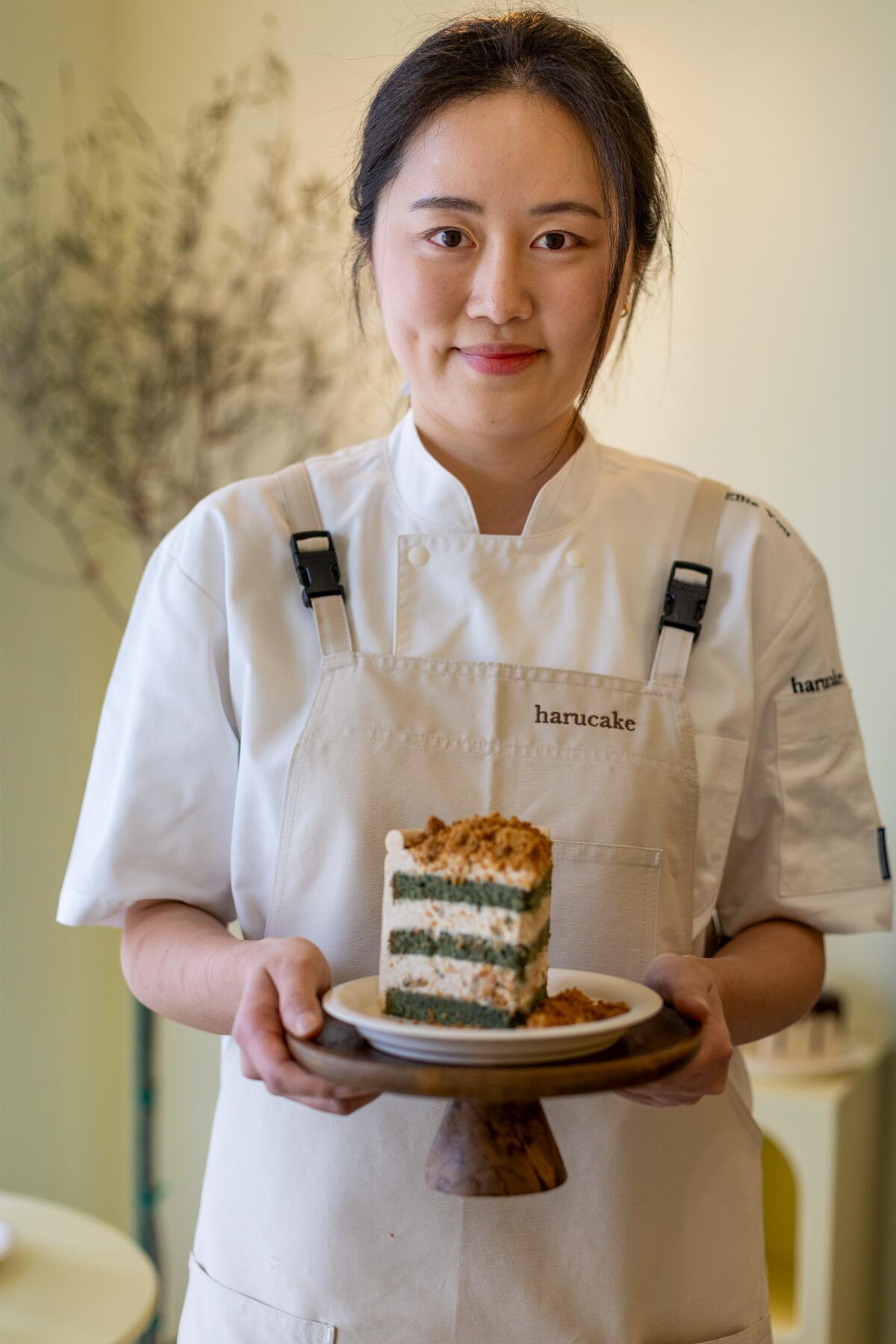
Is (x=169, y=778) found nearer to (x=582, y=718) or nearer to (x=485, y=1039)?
(x=582, y=718)

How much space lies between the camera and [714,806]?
1.32 meters

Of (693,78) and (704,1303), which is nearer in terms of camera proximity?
(704,1303)

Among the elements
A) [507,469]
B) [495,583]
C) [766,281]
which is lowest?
[495,583]

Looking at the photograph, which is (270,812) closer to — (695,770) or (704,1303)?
(695,770)

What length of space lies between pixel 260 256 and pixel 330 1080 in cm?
231

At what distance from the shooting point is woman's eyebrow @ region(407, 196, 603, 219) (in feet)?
3.92

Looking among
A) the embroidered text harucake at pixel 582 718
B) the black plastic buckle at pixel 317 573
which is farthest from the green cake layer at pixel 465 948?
Answer: the black plastic buckle at pixel 317 573

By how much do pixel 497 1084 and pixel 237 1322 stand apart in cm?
57

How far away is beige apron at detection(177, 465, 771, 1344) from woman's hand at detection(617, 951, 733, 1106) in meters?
0.15

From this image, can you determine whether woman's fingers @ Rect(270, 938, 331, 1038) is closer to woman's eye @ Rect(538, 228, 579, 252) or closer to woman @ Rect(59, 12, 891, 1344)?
woman @ Rect(59, 12, 891, 1344)

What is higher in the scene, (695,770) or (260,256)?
(260,256)

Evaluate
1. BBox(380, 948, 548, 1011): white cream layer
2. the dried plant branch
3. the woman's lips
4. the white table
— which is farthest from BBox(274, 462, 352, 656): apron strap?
the dried plant branch

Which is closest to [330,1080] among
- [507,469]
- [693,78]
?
[507,469]

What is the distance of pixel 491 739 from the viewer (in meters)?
1.25
